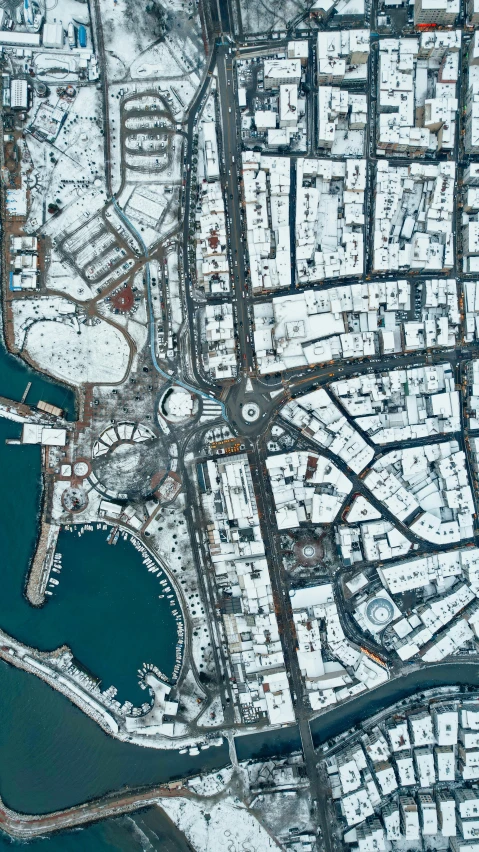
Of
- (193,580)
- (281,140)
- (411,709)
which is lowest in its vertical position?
(411,709)

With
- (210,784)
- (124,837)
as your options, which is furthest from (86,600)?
(124,837)

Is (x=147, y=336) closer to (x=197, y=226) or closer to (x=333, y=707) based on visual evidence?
(x=197, y=226)

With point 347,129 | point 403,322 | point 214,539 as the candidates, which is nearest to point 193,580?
point 214,539

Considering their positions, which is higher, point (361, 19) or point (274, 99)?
point (361, 19)

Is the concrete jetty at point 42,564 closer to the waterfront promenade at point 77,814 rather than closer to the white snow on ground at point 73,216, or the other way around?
the waterfront promenade at point 77,814

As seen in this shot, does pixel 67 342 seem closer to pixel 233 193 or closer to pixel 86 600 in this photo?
pixel 233 193
